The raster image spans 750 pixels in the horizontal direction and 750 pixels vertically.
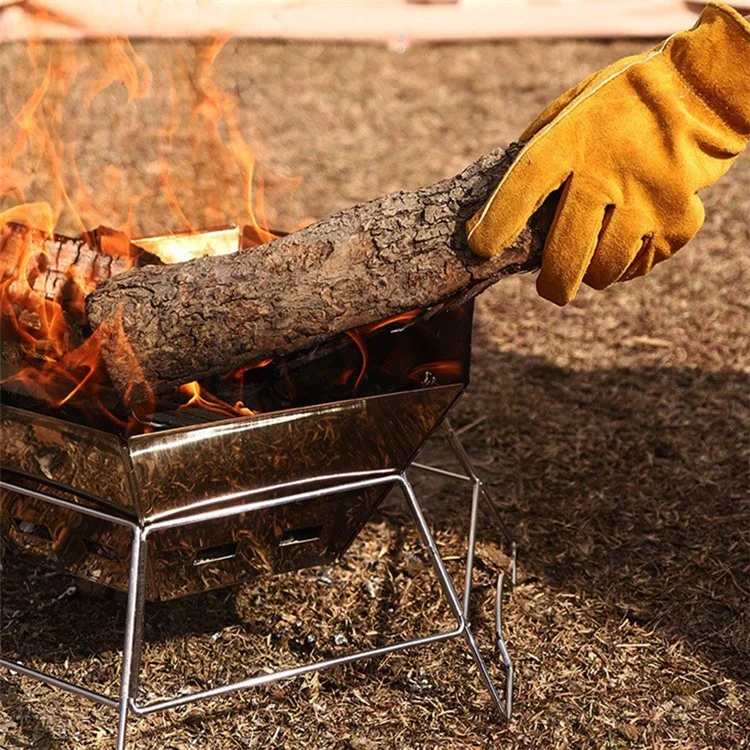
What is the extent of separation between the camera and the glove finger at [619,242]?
2.03 m

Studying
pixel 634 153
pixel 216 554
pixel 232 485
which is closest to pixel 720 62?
pixel 634 153

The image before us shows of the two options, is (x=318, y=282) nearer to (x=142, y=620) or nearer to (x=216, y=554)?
(x=216, y=554)

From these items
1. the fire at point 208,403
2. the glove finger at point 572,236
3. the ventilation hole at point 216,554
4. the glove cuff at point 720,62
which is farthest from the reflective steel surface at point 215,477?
the glove cuff at point 720,62

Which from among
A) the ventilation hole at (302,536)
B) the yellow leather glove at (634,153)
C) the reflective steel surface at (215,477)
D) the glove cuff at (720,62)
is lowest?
the ventilation hole at (302,536)

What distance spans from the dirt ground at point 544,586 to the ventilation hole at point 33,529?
14.1 inches

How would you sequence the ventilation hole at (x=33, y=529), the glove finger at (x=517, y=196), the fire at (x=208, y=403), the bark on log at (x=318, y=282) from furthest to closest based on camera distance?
the ventilation hole at (x=33, y=529), the fire at (x=208, y=403), the bark on log at (x=318, y=282), the glove finger at (x=517, y=196)

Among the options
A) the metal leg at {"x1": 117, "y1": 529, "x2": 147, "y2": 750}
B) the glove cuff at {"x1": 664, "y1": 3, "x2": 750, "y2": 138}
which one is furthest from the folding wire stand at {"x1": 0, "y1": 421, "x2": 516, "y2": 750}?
the glove cuff at {"x1": 664, "y1": 3, "x2": 750, "y2": 138}

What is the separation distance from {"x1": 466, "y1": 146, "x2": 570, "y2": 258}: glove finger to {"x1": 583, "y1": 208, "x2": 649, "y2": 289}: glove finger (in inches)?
5.0

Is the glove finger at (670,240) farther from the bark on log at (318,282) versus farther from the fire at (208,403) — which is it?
the fire at (208,403)

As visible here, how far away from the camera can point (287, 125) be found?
597cm

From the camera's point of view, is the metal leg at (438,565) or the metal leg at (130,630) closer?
the metal leg at (130,630)

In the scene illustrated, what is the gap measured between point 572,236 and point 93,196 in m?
3.49

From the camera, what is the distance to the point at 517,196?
6.62 feet

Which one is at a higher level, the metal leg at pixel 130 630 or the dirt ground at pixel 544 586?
the metal leg at pixel 130 630
